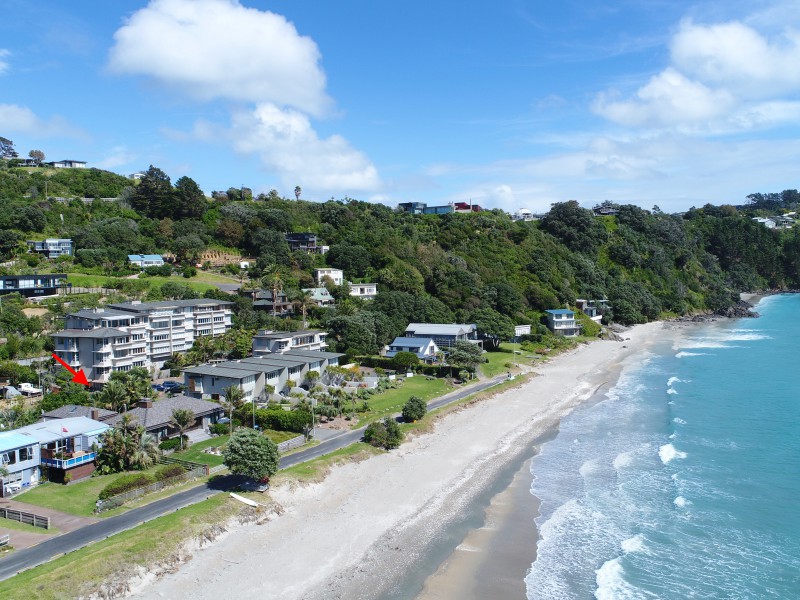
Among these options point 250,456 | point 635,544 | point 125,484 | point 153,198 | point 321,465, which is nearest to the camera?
point 635,544

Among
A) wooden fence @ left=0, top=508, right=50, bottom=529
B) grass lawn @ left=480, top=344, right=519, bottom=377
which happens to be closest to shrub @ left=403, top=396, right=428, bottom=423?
grass lawn @ left=480, top=344, right=519, bottom=377

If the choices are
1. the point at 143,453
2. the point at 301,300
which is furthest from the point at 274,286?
the point at 143,453

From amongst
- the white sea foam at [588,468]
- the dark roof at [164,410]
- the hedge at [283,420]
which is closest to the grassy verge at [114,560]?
the dark roof at [164,410]

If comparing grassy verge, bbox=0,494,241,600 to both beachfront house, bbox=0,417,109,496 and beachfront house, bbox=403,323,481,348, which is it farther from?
beachfront house, bbox=403,323,481,348

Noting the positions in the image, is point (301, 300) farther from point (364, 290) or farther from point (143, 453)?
point (143, 453)

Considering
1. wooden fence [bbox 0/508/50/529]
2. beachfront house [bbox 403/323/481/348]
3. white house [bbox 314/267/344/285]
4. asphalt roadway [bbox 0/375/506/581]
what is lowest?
asphalt roadway [bbox 0/375/506/581]

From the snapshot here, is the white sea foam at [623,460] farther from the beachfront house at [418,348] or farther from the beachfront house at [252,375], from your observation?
the beachfront house at [418,348]
